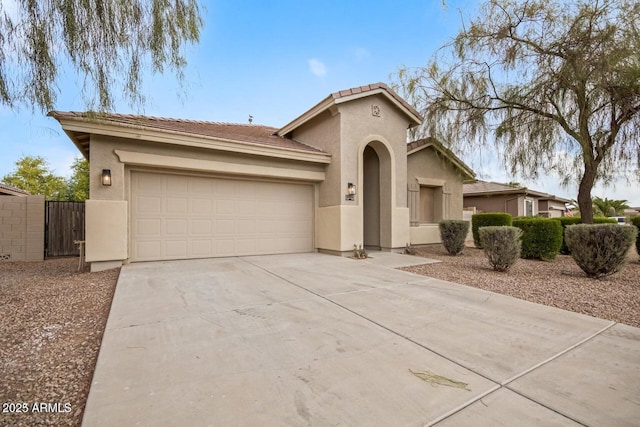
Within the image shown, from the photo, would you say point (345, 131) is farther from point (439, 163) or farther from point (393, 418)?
point (393, 418)

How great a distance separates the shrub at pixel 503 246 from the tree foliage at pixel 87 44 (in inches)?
273

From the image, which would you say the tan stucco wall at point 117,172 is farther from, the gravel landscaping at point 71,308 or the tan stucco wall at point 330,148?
the tan stucco wall at point 330,148

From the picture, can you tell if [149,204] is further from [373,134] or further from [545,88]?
[545,88]

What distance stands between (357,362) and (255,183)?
694 cm

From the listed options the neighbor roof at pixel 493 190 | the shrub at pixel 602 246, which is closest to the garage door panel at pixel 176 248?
the shrub at pixel 602 246

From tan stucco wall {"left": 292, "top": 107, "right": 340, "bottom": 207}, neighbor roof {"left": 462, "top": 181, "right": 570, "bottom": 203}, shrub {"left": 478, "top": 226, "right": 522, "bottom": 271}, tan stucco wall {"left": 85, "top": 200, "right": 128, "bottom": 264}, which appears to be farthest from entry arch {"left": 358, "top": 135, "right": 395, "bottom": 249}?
neighbor roof {"left": 462, "top": 181, "right": 570, "bottom": 203}

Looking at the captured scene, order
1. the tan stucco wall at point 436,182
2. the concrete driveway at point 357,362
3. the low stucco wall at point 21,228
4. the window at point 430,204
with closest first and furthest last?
the concrete driveway at point 357,362 → the low stucco wall at point 21,228 → the tan stucco wall at point 436,182 → the window at point 430,204

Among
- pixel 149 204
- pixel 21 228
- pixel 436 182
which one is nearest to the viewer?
pixel 149 204

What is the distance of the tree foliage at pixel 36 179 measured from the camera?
2575 cm

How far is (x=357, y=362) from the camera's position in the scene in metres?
2.56

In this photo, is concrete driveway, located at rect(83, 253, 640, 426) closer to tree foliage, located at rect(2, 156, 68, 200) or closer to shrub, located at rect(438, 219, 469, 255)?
shrub, located at rect(438, 219, 469, 255)

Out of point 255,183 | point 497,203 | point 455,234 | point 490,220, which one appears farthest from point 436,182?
point 497,203

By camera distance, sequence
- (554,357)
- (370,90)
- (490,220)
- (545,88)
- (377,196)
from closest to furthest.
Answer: (554,357) → (545,88) → (370,90) → (377,196) → (490,220)

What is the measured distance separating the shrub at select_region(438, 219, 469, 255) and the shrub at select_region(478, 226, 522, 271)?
2.52m
